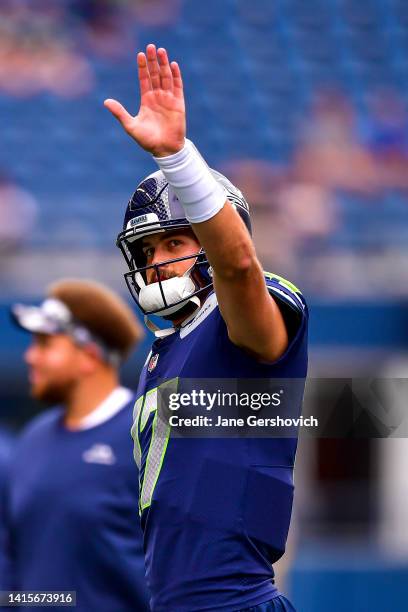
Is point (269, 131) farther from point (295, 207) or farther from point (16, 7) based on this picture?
point (16, 7)

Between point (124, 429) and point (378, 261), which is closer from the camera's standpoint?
point (124, 429)

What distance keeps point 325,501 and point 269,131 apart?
323 cm

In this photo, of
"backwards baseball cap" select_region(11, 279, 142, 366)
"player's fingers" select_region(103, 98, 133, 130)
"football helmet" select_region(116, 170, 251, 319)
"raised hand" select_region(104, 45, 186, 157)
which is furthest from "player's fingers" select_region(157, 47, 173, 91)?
"backwards baseball cap" select_region(11, 279, 142, 366)

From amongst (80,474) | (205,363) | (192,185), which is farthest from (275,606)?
(80,474)

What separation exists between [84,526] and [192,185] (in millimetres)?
1814

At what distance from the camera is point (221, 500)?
243cm

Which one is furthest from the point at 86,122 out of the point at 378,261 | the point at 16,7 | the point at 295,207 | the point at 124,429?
the point at 124,429

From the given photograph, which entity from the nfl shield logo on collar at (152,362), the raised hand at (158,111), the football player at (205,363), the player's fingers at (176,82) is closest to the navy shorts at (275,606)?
the football player at (205,363)

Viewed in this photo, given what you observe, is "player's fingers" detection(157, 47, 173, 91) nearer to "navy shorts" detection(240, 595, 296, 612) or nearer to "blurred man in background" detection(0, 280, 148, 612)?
"navy shorts" detection(240, 595, 296, 612)

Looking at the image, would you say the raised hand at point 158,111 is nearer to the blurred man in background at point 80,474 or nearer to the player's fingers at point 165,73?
the player's fingers at point 165,73

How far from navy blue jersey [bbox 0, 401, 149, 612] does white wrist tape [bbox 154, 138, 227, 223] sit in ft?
5.64

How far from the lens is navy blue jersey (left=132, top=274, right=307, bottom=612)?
2.42 metres

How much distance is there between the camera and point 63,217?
7949 mm

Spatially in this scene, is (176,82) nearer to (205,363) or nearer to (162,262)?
(162,262)
